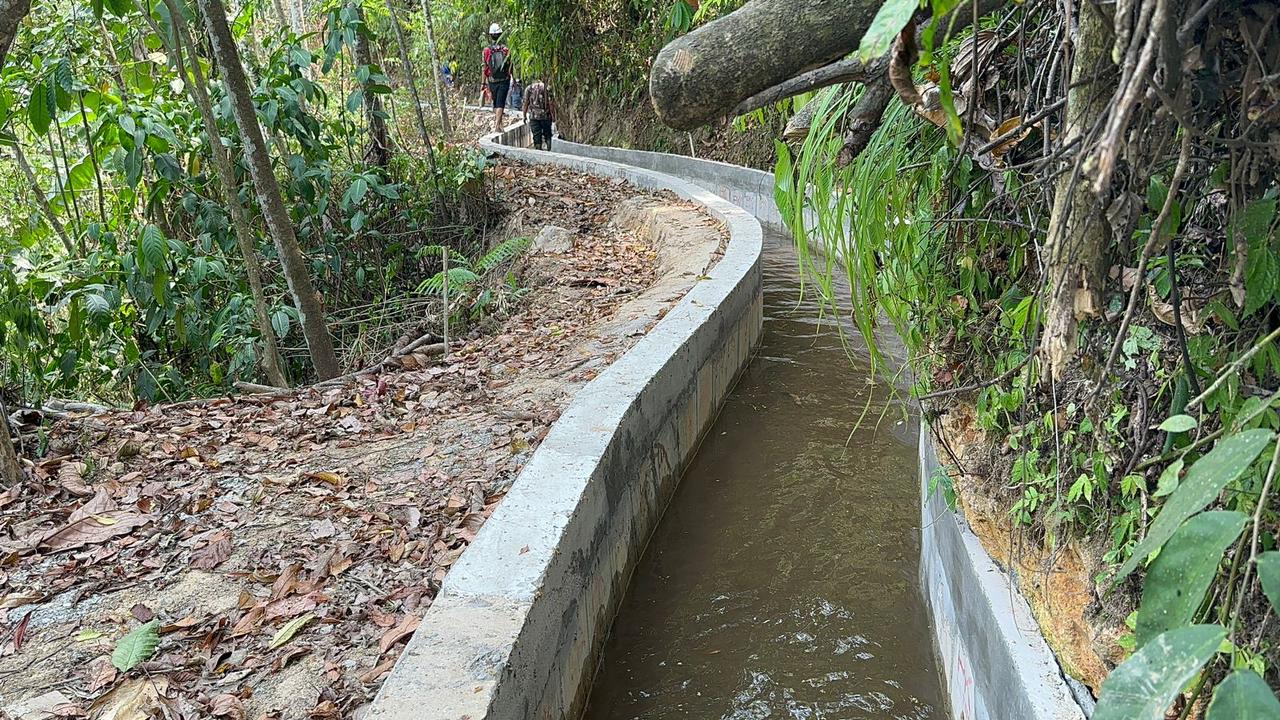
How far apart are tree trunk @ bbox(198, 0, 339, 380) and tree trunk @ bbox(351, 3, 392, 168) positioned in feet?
8.09

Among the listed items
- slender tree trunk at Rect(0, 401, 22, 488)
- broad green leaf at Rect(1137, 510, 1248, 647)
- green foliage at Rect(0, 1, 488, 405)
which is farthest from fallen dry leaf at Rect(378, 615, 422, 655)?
green foliage at Rect(0, 1, 488, 405)

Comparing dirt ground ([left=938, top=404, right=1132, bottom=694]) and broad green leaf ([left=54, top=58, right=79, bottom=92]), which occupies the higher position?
broad green leaf ([left=54, top=58, right=79, bottom=92])

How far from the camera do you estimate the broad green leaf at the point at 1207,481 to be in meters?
1.12

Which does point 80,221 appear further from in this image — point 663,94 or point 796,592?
point 663,94

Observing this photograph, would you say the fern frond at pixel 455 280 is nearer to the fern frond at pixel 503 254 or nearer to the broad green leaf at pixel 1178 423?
the fern frond at pixel 503 254

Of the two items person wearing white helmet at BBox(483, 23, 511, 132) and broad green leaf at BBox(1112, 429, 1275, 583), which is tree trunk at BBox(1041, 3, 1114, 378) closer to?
broad green leaf at BBox(1112, 429, 1275, 583)

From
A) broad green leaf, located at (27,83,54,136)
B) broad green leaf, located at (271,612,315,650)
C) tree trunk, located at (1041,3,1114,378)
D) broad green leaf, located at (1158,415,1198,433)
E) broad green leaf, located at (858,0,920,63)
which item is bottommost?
broad green leaf, located at (271,612,315,650)

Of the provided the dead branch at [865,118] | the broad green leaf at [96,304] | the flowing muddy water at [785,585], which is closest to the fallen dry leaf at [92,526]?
the flowing muddy water at [785,585]

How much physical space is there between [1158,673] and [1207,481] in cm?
28

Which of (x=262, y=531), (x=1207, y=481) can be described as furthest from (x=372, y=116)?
(x=1207, y=481)

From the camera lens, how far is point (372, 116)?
8.59m

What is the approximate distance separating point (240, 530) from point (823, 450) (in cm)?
318

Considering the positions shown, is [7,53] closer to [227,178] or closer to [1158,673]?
[227,178]

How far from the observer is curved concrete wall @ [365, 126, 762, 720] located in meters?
2.31
